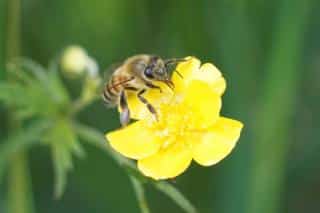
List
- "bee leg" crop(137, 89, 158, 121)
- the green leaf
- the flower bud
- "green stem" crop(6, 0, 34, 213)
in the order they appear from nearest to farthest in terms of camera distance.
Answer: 1. "bee leg" crop(137, 89, 158, 121)
2. the green leaf
3. "green stem" crop(6, 0, 34, 213)
4. the flower bud

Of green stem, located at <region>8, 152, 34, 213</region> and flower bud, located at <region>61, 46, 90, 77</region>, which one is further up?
flower bud, located at <region>61, 46, 90, 77</region>

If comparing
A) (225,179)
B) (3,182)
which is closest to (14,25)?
(3,182)

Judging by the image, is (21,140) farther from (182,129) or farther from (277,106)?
(277,106)

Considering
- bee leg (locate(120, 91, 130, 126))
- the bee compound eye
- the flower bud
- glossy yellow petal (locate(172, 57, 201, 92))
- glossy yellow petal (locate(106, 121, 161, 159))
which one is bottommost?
glossy yellow petal (locate(106, 121, 161, 159))

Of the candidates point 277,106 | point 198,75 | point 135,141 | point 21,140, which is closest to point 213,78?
point 198,75

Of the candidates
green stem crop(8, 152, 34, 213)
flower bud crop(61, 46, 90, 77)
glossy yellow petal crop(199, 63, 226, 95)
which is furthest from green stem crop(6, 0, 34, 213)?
glossy yellow petal crop(199, 63, 226, 95)

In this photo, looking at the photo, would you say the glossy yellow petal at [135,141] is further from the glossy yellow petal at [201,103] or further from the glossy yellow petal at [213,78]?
the glossy yellow petal at [213,78]

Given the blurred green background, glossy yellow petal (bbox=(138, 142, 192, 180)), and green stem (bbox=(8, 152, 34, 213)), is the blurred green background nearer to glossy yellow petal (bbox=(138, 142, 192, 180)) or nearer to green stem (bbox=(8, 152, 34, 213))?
green stem (bbox=(8, 152, 34, 213))

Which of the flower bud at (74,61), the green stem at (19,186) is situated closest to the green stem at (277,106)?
the flower bud at (74,61)
